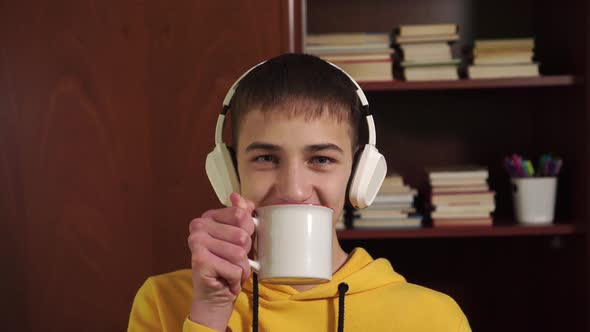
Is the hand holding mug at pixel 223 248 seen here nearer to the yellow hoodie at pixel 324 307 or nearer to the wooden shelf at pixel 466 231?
the yellow hoodie at pixel 324 307

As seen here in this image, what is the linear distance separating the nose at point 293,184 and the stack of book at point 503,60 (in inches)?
43.2

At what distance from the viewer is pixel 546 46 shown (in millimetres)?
2316

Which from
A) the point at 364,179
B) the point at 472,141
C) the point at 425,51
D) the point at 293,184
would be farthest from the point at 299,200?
the point at 472,141

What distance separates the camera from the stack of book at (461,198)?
210 cm

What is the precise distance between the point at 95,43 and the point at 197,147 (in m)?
0.37

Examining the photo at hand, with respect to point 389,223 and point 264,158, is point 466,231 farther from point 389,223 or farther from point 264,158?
point 264,158

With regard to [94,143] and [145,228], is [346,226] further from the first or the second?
[94,143]

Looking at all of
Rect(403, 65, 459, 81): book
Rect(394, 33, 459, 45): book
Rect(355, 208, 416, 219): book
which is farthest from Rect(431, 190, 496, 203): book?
Rect(394, 33, 459, 45): book

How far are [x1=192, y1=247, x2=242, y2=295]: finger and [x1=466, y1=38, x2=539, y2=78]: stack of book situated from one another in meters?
1.31

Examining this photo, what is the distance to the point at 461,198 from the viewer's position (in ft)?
6.94

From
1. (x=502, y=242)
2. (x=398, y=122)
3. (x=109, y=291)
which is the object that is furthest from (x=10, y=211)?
(x=502, y=242)

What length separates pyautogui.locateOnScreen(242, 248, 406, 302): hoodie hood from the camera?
130 cm

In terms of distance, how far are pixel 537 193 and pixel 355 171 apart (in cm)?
104

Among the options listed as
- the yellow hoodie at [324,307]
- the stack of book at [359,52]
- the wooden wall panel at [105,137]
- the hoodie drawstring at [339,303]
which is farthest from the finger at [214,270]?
the stack of book at [359,52]
